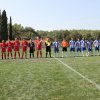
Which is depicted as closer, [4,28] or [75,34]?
[4,28]

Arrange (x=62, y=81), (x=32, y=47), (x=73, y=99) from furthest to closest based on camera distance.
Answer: (x=32, y=47) < (x=62, y=81) < (x=73, y=99)

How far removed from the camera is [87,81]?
1367cm

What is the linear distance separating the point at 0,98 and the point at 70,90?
226 cm

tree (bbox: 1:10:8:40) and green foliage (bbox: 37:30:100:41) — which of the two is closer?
tree (bbox: 1:10:8:40)

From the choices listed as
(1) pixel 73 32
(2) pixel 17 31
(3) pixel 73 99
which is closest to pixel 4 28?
(2) pixel 17 31

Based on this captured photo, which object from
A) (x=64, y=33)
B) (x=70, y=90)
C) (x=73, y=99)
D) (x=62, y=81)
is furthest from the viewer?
(x=64, y=33)

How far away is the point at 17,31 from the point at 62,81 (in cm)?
11749

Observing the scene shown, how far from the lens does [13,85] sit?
13.0 m

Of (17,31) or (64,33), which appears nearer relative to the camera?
(17,31)

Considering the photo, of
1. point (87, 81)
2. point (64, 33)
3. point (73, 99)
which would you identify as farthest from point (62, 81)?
point (64, 33)

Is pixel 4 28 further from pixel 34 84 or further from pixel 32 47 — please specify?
pixel 34 84

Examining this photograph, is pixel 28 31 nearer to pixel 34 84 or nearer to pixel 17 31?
pixel 17 31

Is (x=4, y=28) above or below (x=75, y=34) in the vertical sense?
above

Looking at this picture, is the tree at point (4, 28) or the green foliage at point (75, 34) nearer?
the tree at point (4, 28)
